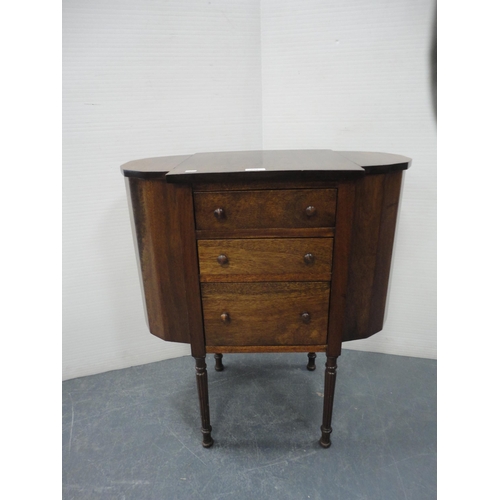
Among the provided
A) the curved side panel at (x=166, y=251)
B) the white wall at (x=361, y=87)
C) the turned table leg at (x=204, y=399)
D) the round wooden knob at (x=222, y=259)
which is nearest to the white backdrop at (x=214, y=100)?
the white wall at (x=361, y=87)

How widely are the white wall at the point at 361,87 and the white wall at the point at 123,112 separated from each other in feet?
0.40

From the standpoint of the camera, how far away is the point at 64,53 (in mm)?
1675

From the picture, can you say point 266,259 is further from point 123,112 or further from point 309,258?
point 123,112

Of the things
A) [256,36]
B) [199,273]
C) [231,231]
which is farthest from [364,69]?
[199,273]

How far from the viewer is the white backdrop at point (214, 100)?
5.69ft

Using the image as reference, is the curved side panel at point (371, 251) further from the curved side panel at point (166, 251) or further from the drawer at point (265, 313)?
the curved side panel at point (166, 251)

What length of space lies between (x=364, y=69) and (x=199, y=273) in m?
1.30

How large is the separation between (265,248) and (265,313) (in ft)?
0.81

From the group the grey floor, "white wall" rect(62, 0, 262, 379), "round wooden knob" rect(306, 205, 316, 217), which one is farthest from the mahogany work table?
"white wall" rect(62, 0, 262, 379)

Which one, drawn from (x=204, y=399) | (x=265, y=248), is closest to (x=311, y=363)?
(x=204, y=399)

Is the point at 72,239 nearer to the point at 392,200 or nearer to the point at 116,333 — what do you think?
the point at 116,333

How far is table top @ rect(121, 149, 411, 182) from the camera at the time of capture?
1188mm

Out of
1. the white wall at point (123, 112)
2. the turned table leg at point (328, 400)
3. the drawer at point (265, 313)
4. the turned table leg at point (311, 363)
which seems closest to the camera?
the drawer at point (265, 313)

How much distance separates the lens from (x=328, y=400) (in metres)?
1.50
